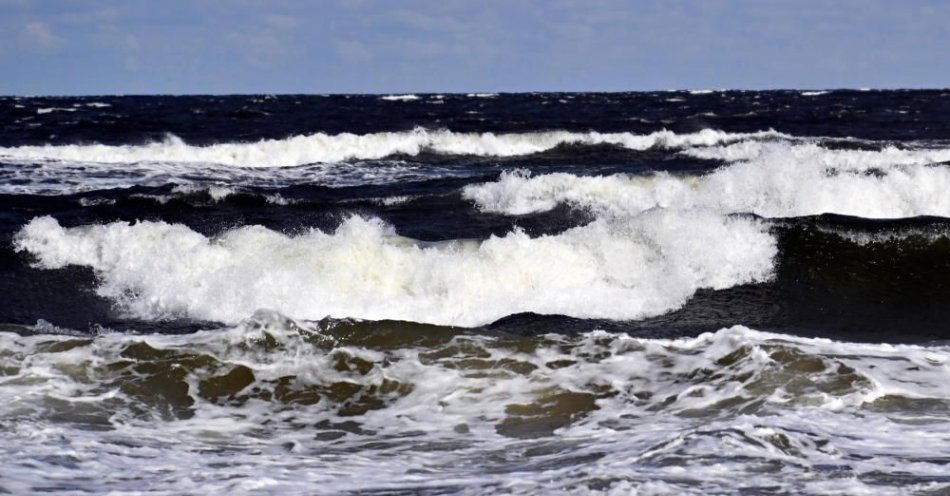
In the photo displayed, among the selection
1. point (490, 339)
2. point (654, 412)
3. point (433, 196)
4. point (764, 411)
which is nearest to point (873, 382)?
point (764, 411)

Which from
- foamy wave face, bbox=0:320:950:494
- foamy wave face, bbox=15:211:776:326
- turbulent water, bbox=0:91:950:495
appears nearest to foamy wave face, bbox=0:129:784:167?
turbulent water, bbox=0:91:950:495

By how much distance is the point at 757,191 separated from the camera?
18656 millimetres

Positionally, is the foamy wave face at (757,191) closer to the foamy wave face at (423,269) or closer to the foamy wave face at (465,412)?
the foamy wave face at (423,269)

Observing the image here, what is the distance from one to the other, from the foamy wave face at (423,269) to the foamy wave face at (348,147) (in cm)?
1842

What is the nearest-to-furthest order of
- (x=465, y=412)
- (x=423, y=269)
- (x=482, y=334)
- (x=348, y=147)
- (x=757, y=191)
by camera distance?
(x=465, y=412) < (x=482, y=334) < (x=423, y=269) < (x=757, y=191) < (x=348, y=147)

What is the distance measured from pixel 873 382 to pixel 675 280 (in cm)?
500

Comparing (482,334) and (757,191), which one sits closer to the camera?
(482,334)

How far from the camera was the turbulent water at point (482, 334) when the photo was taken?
6.00 metres

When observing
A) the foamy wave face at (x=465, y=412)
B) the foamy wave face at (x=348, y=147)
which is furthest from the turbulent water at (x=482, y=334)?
the foamy wave face at (x=348, y=147)

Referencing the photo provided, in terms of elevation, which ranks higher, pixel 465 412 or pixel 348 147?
pixel 348 147

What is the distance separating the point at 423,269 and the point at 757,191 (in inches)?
327

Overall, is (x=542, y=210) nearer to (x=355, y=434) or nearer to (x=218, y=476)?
(x=355, y=434)

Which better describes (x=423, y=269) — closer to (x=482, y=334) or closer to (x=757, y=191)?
(x=482, y=334)

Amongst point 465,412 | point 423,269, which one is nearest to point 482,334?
point 465,412
